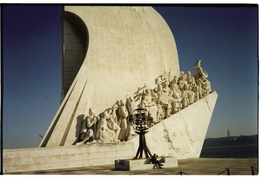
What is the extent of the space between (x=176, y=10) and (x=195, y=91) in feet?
10.7

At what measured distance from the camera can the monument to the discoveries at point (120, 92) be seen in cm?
780

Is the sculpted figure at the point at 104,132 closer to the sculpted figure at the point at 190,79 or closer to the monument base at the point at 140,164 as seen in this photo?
the monument base at the point at 140,164

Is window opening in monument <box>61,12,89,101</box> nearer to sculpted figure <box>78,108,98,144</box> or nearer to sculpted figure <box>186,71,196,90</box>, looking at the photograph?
sculpted figure <box>78,108,98,144</box>

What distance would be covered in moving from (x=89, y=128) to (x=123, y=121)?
2.93 ft

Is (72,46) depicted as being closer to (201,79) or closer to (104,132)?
(104,132)

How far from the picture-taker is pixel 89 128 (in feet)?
26.4

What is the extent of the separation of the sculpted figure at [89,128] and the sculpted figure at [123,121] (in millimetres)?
676

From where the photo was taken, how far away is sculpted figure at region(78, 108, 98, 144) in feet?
25.6

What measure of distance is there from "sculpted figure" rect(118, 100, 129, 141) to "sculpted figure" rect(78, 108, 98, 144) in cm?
68

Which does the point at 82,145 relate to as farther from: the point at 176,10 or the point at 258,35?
the point at 258,35

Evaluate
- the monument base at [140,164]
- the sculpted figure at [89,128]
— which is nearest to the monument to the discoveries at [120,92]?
the sculpted figure at [89,128]

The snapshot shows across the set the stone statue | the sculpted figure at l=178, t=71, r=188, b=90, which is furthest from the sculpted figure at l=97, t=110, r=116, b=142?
the sculpted figure at l=178, t=71, r=188, b=90

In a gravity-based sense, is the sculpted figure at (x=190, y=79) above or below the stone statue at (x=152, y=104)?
above

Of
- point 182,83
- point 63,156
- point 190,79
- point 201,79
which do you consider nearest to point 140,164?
point 63,156
